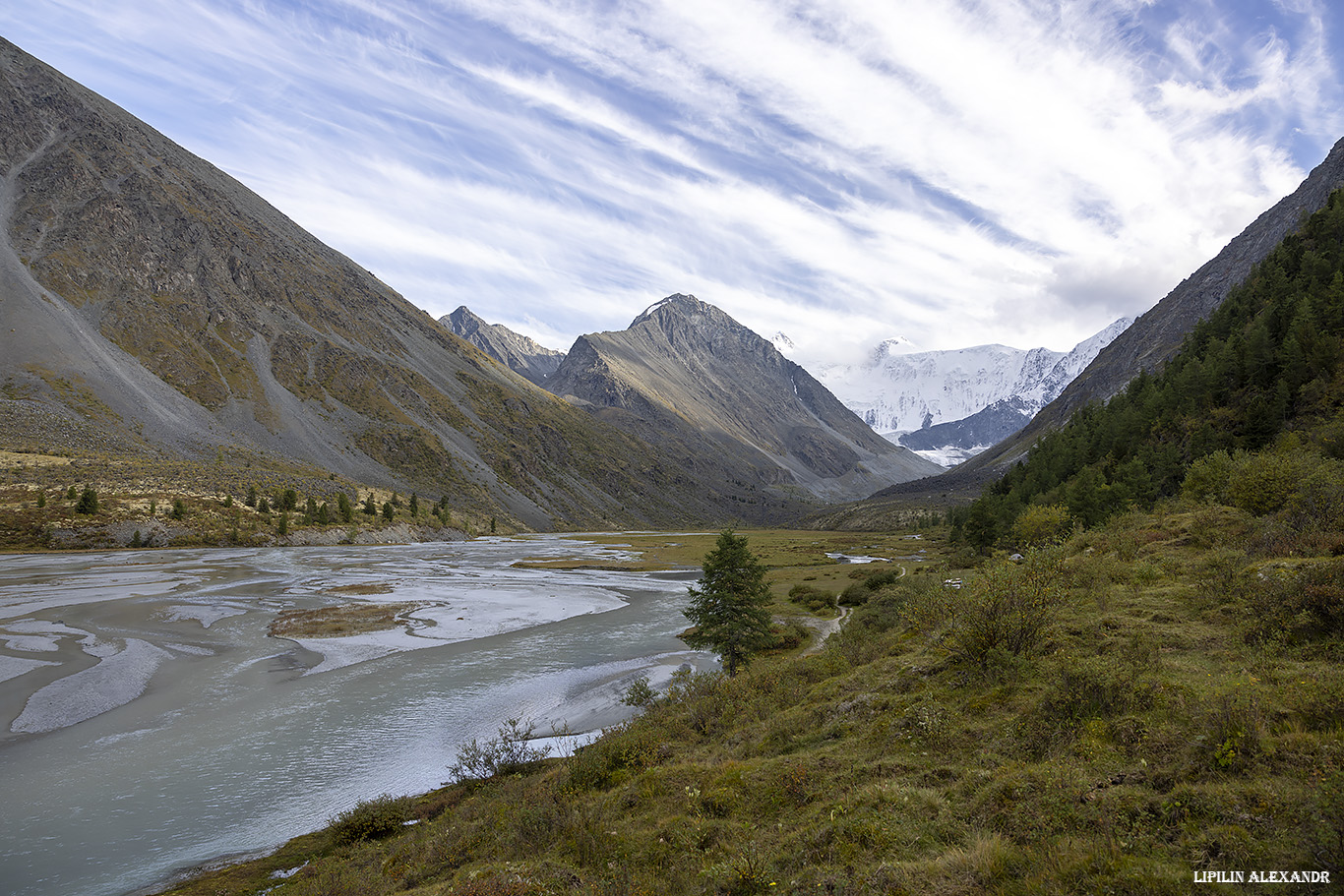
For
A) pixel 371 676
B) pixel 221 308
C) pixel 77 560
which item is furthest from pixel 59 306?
pixel 371 676

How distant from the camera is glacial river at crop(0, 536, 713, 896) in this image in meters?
15.8

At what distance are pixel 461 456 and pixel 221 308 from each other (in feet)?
305

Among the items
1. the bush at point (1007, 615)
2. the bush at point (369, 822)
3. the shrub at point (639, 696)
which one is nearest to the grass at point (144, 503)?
the shrub at point (639, 696)

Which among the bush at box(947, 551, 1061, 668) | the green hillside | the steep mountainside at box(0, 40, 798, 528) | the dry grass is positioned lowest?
the dry grass

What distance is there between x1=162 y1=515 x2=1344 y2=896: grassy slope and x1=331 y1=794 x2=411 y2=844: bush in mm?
275

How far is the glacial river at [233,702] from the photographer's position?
51.8 feet

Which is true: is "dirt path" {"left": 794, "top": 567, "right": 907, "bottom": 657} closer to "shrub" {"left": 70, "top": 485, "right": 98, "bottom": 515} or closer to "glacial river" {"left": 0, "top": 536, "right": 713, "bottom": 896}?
"glacial river" {"left": 0, "top": 536, "right": 713, "bottom": 896}

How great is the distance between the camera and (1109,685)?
10.0m

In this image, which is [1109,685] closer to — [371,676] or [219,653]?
[371,676]

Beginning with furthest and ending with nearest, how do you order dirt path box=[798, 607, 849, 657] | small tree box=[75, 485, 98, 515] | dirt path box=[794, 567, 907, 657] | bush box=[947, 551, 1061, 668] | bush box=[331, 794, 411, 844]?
small tree box=[75, 485, 98, 515]
dirt path box=[794, 567, 907, 657]
dirt path box=[798, 607, 849, 657]
bush box=[331, 794, 411, 844]
bush box=[947, 551, 1061, 668]

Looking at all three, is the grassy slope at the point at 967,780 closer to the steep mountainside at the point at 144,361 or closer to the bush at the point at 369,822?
the bush at the point at 369,822

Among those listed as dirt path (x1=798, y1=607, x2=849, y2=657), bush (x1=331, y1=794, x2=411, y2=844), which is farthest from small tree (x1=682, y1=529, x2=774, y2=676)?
bush (x1=331, y1=794, x2=411, y2=844)

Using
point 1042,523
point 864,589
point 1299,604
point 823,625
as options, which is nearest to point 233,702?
point 1299,604

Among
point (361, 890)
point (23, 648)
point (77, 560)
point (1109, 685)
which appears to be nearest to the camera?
point (1109, 685)
